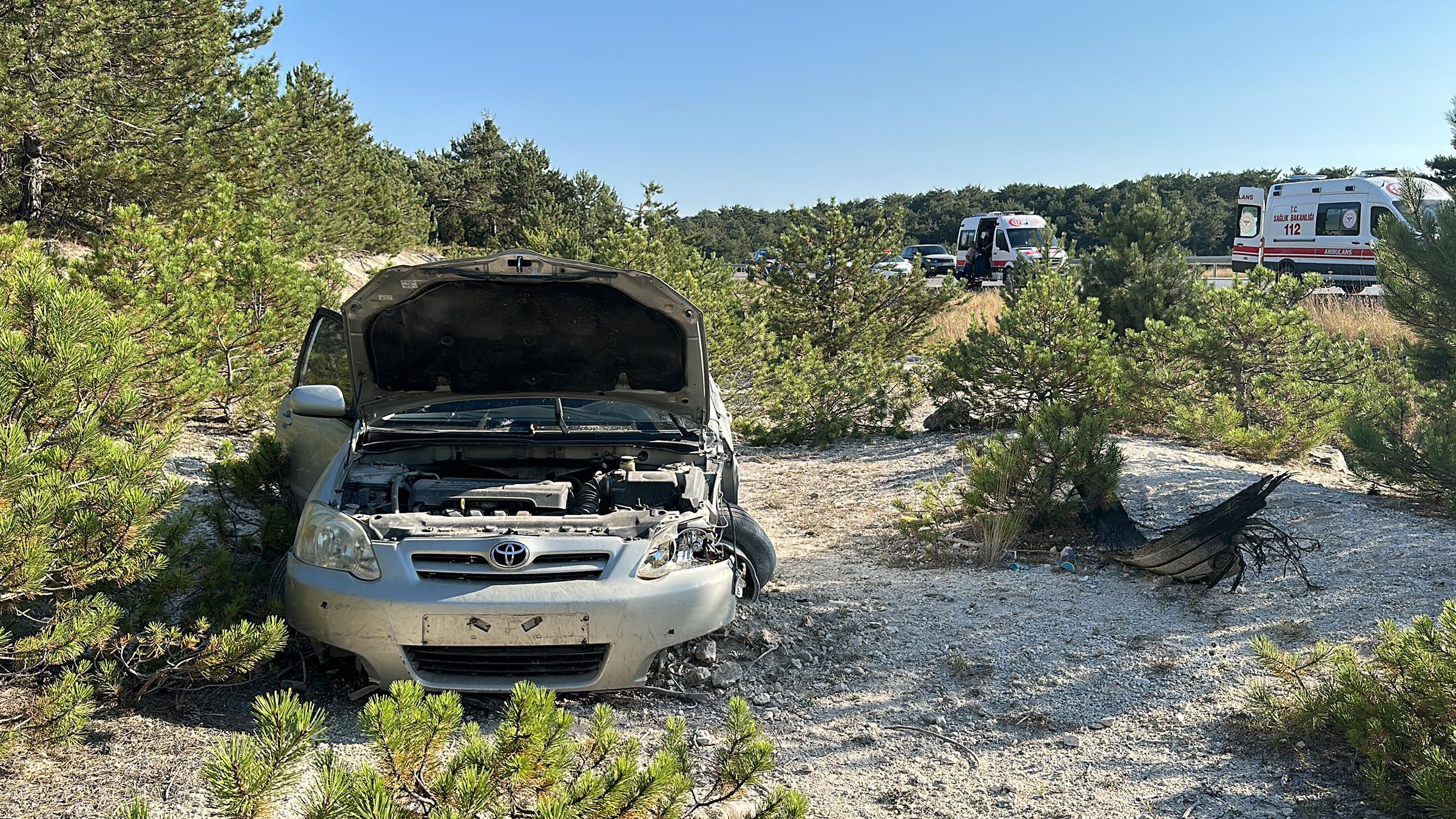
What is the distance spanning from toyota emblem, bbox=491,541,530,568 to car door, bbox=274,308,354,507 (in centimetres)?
171

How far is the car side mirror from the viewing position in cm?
486

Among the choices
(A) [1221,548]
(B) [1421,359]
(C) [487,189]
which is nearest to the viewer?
(A) [1221,548]

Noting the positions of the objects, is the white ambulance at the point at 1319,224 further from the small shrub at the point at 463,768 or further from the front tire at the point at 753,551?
the small shrub at the point at 463,768

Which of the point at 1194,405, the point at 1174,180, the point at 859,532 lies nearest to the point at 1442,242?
the point at 1194,405

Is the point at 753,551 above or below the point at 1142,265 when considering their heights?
below

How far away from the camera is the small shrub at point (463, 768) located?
6.66 ft

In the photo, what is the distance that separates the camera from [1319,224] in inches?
954

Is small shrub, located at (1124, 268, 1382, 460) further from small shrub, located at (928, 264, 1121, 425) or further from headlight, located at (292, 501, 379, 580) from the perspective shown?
headlight, located at (292, 501, 379, 580)

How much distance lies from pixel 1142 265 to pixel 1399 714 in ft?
37.6

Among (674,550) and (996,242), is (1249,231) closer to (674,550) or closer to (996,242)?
(996,242)

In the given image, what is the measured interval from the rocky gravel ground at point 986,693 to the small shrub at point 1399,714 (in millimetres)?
116

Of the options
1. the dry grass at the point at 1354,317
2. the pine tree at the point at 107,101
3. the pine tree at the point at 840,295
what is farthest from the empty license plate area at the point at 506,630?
the dry grass at the point at 1354,317

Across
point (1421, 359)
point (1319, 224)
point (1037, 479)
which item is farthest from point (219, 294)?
point (1319, 224)

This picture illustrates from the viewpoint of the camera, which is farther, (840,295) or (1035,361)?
(840,295)
